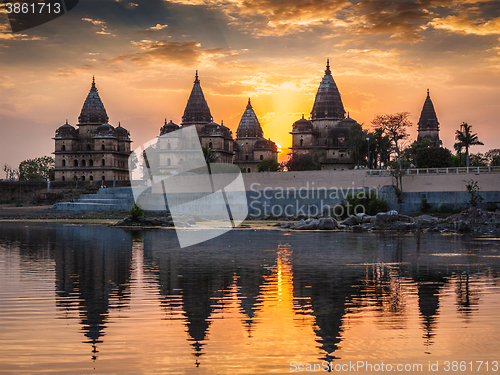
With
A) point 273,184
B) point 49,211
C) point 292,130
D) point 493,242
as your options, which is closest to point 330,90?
point 292,130

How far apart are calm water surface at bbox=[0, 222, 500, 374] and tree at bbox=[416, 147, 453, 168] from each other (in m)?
49.8

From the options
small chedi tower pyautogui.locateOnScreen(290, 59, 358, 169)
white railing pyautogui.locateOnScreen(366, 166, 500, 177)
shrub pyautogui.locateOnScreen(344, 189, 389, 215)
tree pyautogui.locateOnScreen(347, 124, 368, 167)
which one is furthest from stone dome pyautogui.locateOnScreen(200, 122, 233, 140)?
shrub pyautogui.locateOnScreen(344, 189, 389, 215)

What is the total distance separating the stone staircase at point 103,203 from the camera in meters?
59.7

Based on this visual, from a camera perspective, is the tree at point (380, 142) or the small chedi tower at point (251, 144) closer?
the tree at point (380, 142)

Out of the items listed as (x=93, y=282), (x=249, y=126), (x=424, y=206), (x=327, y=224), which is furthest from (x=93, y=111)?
(x=93, y=282)

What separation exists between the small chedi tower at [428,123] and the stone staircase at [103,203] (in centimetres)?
6302

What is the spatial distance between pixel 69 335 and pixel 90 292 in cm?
410

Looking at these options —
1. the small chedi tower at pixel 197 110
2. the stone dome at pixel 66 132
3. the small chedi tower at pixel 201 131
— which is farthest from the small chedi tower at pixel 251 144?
the stone dome at pixel 66 132

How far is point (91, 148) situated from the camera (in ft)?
314

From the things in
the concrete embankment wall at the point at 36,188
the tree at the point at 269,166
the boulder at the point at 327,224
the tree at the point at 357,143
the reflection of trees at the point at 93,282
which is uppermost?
the tree at the point at 357,143

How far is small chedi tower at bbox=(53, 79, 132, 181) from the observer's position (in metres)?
93.3

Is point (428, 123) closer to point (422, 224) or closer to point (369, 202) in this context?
point (369, 202)

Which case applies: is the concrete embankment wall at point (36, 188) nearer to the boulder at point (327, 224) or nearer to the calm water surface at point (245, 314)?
the boulder at point (327, 224)

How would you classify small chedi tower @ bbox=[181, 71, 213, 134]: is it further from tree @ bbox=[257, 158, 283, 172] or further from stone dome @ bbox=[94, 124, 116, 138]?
tree @ bbox=[257, 158, 283, 172]
